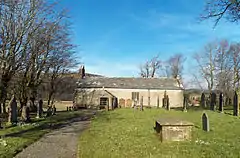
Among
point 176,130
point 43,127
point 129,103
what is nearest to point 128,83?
point 129,103

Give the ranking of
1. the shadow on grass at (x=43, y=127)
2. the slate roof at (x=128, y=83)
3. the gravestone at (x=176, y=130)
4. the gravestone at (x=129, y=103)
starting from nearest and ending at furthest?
the gravestone at (x=176, y=130) → the shadow on grass at (x=43, y=127) → the gravestone at (x=129, y=103) → the slate roof at (x=128, y=83)

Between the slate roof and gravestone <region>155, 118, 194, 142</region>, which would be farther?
the slate roof

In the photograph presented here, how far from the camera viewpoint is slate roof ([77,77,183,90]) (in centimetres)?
4906

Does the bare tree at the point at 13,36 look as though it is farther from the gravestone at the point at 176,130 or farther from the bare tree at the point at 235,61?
the bare tree at the point at 235,61

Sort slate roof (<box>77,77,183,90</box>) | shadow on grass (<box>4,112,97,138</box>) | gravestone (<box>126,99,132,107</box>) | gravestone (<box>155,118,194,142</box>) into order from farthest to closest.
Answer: slate roof (<box>77,77,183,90</box>), gravestone (<box>126,99,132,107</box>), shadow on grass (<box>4,112,97,138</box>), gravestone (<box>155,118,194,142</box>)

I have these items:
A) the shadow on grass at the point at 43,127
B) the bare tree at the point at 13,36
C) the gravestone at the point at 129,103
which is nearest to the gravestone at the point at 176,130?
the shadow on grass at the point at 43,127

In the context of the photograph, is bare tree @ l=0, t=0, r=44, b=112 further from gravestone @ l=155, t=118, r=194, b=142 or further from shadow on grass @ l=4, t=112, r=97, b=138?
gravestone @ l=155, t=118, r=194, b=142

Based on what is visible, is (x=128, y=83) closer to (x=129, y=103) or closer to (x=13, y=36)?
(x=129, y=103)

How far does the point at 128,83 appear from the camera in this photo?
5034 cm

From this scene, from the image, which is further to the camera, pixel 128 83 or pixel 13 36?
pixel 128 83

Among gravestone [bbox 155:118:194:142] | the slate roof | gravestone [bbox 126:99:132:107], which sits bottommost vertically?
gravestone [bbox 126:99:132:107]

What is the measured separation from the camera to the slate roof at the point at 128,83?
4906cm

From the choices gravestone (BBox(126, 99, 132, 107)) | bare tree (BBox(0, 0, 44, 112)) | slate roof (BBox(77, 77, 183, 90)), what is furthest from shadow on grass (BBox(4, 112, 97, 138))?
slate roof (BBox(77, 77, 183, 90))

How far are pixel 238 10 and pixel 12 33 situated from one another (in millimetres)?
14212
